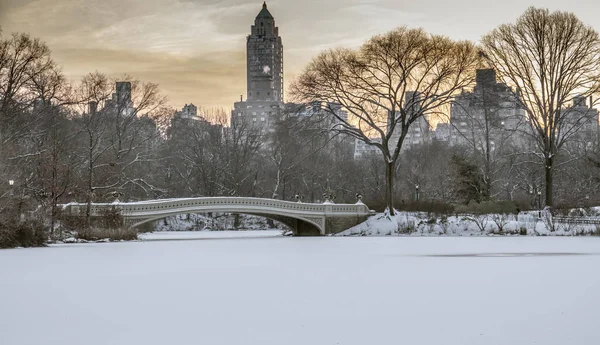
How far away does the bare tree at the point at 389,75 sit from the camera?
48.1 metres

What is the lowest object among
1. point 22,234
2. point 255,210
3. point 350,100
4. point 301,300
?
point 301,300

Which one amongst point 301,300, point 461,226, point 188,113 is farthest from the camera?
point 188,113

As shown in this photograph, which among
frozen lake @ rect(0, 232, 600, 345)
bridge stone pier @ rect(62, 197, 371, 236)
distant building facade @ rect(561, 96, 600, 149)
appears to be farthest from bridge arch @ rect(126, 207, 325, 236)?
frozen lake @ rect(0, 232, 600, 345)

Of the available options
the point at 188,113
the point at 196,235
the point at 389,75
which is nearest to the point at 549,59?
the point at 389,75

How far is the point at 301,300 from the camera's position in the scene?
1581cm

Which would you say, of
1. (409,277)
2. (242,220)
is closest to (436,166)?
(242,220)

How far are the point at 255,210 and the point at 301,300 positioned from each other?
104 ft

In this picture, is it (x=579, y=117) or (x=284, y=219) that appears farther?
(x=579, y=117)

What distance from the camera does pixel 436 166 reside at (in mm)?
77000

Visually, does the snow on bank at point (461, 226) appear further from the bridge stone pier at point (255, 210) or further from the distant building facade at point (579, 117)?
the distant building facade at point (579, 117)

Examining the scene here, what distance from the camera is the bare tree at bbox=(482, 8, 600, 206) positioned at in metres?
46.4

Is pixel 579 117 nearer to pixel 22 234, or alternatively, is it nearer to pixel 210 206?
pixel 210 206

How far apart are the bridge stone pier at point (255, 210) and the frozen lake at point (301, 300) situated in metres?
16.0

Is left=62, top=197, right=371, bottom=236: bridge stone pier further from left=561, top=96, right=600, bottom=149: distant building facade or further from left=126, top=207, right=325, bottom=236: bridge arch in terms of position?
left=561, top=96, right=600, bottom=149: distant building facade
